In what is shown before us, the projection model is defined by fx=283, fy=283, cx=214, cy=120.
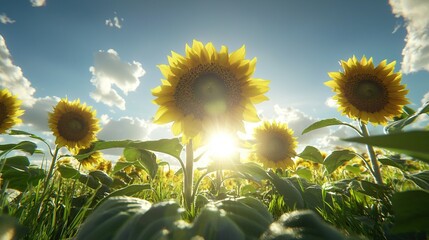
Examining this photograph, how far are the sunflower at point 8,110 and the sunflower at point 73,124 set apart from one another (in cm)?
58

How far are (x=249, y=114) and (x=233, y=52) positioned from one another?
66cm

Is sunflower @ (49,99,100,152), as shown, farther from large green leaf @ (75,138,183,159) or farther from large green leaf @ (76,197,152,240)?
large green leaf @ (76,197,152,240)

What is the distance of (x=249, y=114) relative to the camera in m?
2.97

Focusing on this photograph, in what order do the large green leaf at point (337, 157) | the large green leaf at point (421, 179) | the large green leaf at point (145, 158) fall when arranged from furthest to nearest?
the large green leaf at point (337, 157)
the large green leaf at point (145, 158)
the large green leaf at point (421, 179)

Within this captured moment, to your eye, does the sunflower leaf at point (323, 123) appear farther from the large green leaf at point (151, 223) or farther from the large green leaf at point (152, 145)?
the large green leaf at point (151, 223)

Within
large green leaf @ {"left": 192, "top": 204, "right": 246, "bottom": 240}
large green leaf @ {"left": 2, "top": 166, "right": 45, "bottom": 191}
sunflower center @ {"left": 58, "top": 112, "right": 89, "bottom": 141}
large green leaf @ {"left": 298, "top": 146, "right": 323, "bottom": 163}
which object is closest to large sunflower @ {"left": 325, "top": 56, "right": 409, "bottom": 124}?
large green leaf @ {"left": 298, "top": 146, "right": 323, "bottom": 163}

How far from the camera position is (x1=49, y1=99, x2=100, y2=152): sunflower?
529 centimetres

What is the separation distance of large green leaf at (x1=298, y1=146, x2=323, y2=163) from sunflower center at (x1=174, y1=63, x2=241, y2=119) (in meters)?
1.13

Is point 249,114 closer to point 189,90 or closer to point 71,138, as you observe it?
point 189,90

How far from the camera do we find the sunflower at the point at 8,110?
5102 mm

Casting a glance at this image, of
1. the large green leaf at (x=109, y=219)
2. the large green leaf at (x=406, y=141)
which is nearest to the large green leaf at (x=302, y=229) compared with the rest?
the large green leaf at (x=406, y=141)

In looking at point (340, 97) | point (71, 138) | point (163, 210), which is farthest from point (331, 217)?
point (71, 138)

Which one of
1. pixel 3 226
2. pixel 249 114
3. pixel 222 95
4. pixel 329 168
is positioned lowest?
pixel 3 226

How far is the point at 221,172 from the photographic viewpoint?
147 inches
